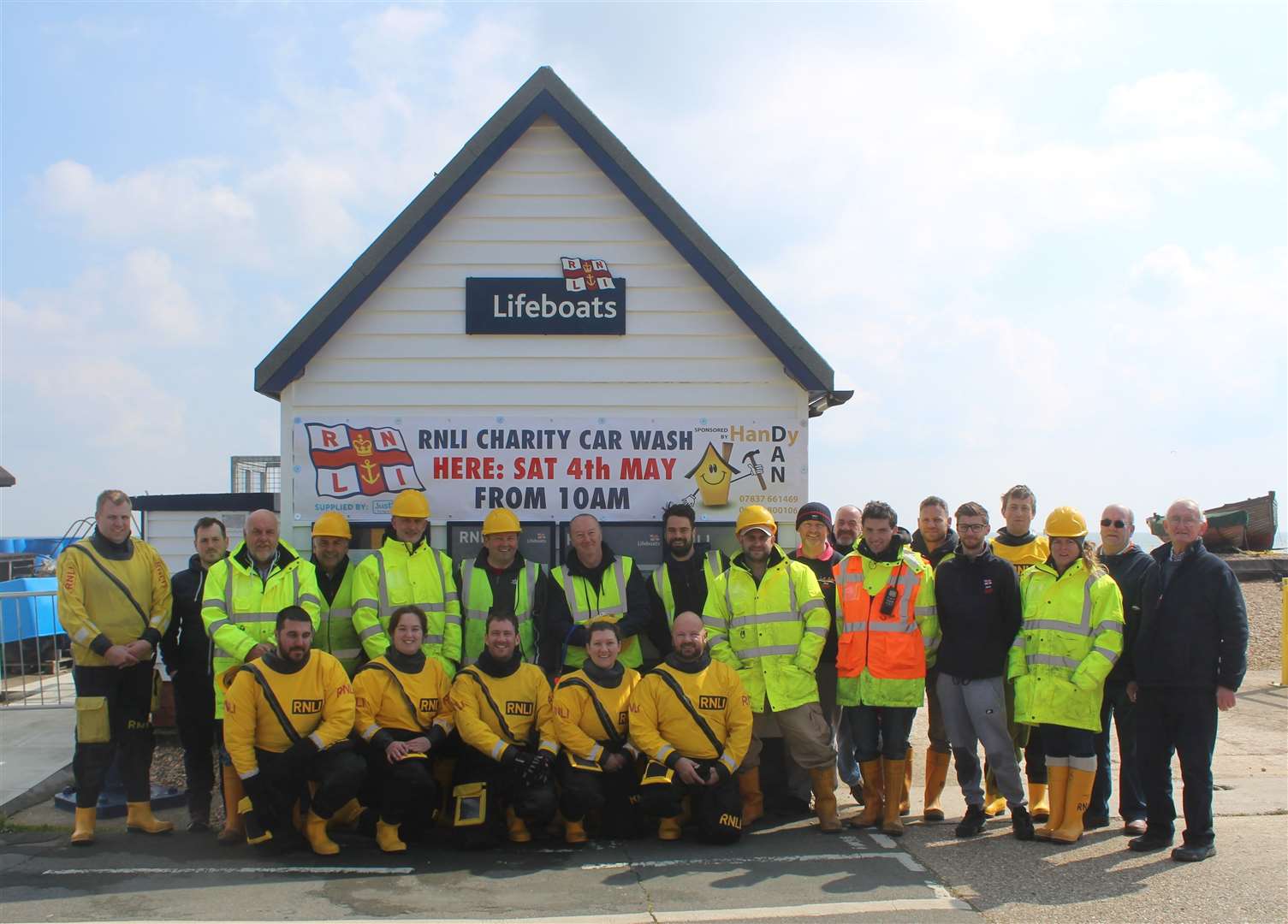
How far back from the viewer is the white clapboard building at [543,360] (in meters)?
8.04

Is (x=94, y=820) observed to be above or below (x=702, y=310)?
below

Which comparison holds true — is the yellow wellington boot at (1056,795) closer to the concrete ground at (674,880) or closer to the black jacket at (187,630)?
the concrete ground at (674,880)

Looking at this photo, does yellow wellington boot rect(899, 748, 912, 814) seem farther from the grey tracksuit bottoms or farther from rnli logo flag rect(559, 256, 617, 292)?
rnli logo flag rect(559, 256, 617, 292)

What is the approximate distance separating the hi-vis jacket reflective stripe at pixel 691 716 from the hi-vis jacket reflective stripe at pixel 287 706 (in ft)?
5.67

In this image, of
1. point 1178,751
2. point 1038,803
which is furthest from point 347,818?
point 1178,751

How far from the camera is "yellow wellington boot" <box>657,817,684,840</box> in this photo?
634cm

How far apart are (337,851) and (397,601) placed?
155cm

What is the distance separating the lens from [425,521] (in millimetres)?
7215

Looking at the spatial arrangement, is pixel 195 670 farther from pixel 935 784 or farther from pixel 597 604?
pixel 935 784

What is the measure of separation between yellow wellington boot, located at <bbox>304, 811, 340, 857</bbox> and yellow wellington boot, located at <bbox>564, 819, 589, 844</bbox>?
1322 mm

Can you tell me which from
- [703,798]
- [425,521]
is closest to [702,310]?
[425,521]

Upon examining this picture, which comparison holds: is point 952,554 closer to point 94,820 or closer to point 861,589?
point 861,589

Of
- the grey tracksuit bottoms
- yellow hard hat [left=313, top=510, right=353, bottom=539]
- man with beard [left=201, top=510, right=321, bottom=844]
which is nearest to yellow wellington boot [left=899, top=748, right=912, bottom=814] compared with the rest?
the grey tracksuit bottoms

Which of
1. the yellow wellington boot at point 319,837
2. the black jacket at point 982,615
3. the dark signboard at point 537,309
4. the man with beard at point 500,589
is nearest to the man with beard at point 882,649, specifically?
the black jacket at point 982,615
